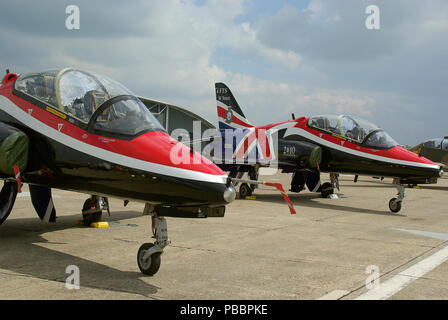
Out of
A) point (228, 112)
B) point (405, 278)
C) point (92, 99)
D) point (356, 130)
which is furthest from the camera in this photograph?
point (228, 112)

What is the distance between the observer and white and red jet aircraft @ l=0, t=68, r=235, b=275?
5.54 m

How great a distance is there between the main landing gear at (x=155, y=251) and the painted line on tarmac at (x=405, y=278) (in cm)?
251

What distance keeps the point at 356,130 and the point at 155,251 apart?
34.1 feet

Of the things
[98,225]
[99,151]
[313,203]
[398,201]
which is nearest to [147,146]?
[99,151]

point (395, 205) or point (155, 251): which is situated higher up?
point (155, 251)

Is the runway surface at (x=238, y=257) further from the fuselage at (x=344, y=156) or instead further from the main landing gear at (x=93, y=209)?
the fuselage at (x=344, y=156)

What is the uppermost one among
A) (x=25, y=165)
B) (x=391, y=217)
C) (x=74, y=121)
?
(x=74, y=121)

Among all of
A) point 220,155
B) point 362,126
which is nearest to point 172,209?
point 362,126

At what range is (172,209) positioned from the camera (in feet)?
18.4

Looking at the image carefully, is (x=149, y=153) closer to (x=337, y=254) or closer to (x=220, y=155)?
(x=337, y=254)

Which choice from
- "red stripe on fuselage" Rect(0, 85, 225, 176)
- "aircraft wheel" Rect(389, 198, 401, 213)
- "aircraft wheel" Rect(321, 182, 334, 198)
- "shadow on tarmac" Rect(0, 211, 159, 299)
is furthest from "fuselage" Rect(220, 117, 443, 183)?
"shadow on tarmac" Rect(0, 211, 159, 299)

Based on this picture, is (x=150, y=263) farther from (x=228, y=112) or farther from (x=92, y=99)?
(x=228, y=112)

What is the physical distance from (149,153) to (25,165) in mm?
2604

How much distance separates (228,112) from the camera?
21.6 m
